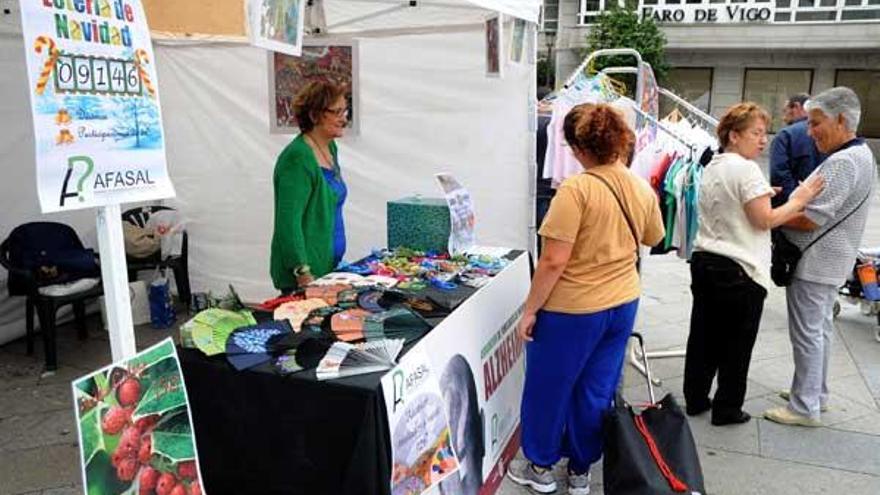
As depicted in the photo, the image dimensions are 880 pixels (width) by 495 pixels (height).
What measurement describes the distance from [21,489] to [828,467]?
3.42 meters

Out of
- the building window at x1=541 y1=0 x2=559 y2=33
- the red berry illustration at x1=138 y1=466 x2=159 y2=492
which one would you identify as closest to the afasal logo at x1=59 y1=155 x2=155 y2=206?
the red berry illustration at x1=138 y1=466 x2=159 y2=492

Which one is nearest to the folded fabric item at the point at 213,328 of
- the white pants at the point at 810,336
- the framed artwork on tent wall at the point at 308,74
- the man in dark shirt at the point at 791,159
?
the white pants at the point at 810,336

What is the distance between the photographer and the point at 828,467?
112 inches

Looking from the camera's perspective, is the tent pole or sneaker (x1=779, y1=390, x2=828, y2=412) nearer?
the tent pole

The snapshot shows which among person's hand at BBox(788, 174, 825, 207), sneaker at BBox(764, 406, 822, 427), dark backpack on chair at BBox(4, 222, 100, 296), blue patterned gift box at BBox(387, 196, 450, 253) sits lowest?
sneaker at BBox(764, 406, 822, 427)

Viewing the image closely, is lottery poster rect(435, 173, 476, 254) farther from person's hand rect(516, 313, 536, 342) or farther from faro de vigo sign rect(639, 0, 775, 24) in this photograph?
faro de vigo sign rect(639, 0, 775, 24)

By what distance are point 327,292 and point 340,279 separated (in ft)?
0.66

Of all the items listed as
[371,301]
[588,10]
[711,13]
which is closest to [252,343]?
[371,301]

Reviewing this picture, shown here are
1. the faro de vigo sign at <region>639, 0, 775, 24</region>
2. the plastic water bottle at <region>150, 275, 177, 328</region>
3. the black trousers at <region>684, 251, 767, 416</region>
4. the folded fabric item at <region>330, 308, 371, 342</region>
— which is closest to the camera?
the folded fabric item at <region>330, 308, 371, 342</region>

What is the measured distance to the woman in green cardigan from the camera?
2.60 m

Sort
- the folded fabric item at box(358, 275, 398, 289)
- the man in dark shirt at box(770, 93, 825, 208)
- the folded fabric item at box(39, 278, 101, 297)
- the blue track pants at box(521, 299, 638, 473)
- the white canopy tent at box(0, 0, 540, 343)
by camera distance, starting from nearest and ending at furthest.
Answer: the blue track pants at box(521, 299, 638, 473), the folded fabric item at box(358, 275, 398, 289), the folded fabric item at box(39, 278, 101, 297), the white canopy tent at box(0, 0, 540, 343), the man in dark shirt at box(770, 93, 825, 208)

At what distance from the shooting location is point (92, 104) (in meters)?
1.47

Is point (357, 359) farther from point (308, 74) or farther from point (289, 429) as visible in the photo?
point (308, 74)

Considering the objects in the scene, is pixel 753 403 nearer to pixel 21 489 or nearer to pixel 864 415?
pixel 864 415
